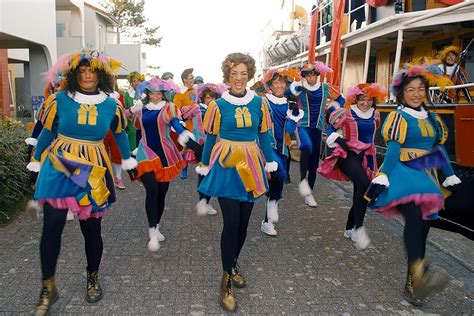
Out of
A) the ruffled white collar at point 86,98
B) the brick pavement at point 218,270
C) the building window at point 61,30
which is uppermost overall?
the building window at point 61,30

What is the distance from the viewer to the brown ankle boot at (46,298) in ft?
10.4

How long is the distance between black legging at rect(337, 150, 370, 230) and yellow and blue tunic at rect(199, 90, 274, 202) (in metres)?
1.50

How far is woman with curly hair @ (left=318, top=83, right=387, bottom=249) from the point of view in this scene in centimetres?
484

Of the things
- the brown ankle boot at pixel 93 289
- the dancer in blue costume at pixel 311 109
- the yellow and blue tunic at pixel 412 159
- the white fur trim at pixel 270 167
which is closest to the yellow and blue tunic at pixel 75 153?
the brown ankle boot at pixel 93 289

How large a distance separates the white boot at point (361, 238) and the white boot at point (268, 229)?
936 mm

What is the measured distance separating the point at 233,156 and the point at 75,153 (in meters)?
1.19

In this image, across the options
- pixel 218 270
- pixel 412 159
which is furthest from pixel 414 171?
pixel 218 270

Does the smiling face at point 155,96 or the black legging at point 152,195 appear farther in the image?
the smiling face at point 155,96

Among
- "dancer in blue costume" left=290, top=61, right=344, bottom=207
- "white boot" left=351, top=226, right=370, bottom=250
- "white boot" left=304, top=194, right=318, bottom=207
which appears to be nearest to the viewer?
"white boot" left=351, top=226, right=370, bottom=250

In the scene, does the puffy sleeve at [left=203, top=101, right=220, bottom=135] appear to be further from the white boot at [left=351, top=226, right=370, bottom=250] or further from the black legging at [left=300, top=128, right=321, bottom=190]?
the black legging at [left=300, top=128, right=321, bottom=190]

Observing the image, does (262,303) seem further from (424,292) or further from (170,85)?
(170,85)

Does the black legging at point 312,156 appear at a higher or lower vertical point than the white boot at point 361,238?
higher

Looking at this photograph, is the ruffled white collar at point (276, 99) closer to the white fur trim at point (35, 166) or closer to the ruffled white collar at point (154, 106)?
the ruffled white collar at point (154, 106)

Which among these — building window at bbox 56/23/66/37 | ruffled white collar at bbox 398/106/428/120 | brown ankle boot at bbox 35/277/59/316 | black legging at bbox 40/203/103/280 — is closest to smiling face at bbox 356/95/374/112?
ruffled white collar at bbox 398/106/428/120
